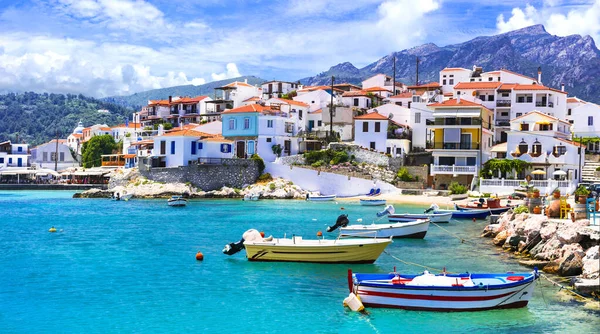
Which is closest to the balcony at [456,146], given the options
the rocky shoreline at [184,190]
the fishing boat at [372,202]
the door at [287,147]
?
the fishing boat at [372,202]

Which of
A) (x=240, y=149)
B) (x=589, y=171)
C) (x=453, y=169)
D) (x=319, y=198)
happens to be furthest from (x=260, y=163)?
(x=589, y=171)

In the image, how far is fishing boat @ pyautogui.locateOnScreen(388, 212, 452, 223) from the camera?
1567 inches

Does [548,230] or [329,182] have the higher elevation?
[329,182]

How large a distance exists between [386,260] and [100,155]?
8352cm

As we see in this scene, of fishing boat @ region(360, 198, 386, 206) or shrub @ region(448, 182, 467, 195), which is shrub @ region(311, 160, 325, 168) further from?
shrub @ region(448, 182, 467, 195)

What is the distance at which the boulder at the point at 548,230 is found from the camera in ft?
90.3

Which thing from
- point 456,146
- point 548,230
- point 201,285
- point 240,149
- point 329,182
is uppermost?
point 456,146

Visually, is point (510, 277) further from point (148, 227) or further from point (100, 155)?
point (100, 155)

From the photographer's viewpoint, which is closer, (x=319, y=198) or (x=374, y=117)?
(x=319, y=198)

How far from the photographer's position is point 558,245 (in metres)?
25.7

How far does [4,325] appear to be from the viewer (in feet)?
62.1

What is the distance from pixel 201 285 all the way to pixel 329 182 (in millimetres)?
43648

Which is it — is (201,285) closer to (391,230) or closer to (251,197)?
(391,230)

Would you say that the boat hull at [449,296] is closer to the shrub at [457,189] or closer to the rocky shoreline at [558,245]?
the rocky shoreline at [558,245]
